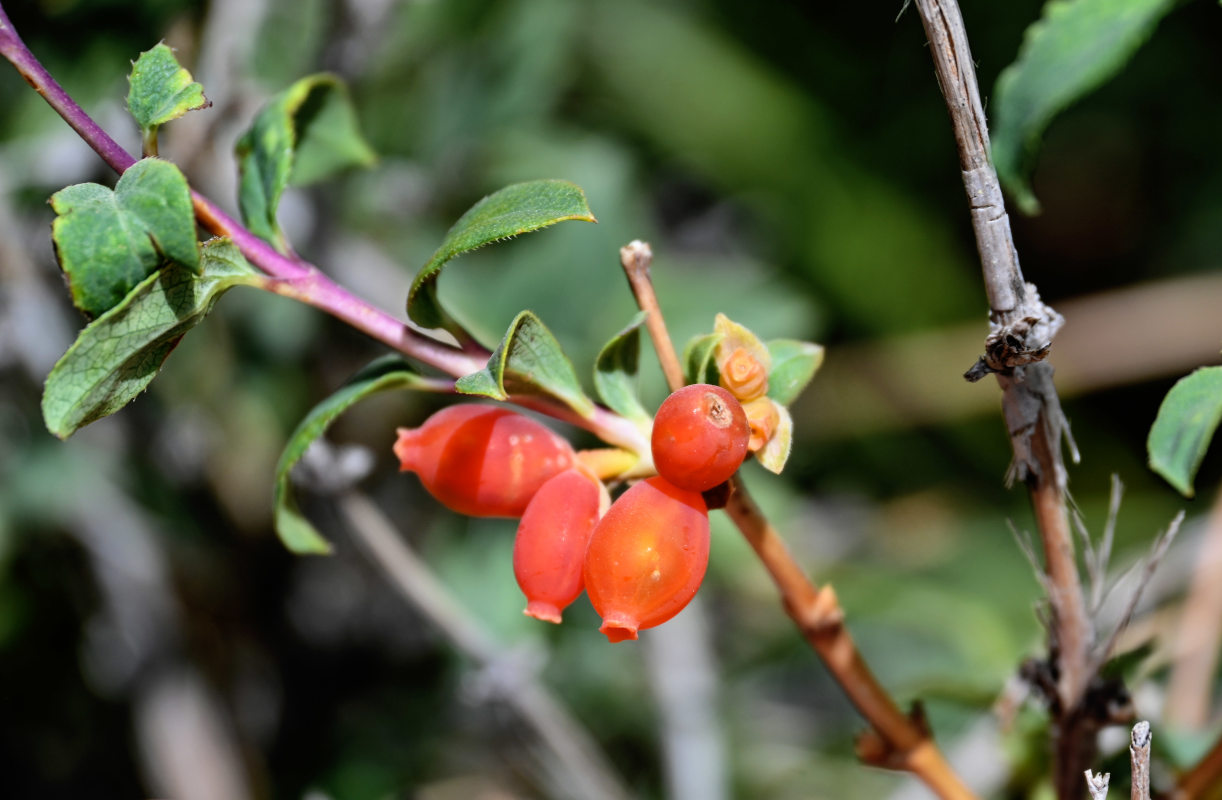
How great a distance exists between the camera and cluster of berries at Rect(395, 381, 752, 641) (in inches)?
26.5

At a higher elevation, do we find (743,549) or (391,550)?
(391,550)

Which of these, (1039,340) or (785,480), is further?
(785,480)

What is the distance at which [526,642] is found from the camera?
6.07 ft

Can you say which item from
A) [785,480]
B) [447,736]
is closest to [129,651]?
[447,736]

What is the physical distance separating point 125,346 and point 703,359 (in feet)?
1.30

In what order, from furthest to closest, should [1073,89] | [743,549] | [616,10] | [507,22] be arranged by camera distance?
1. [616,10]
2. [507,22]
3. [743,549]
4. [1073,89]

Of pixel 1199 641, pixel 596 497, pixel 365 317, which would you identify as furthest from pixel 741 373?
pixel 1199 641

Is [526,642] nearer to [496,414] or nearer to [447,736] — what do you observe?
[447,736]

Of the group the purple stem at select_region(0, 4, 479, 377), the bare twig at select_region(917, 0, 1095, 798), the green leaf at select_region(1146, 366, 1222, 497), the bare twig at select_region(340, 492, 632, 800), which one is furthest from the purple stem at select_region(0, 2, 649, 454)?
the bare twig at select_region(340, 492, 632, 800)

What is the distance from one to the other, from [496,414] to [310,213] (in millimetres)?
1312

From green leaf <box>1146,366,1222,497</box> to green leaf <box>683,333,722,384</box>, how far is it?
319 mm

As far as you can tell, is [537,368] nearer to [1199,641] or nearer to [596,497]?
[596,497]

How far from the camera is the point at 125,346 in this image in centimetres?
66

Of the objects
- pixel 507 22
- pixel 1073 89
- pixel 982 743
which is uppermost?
pixel 507 22
